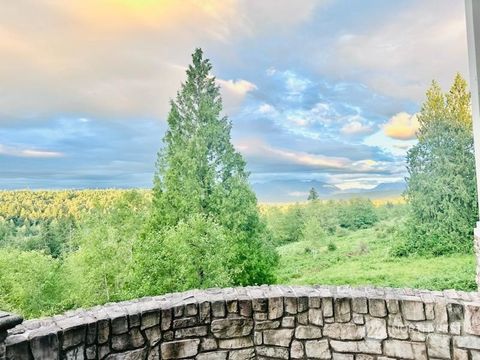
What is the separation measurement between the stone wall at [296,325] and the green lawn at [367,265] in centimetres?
467

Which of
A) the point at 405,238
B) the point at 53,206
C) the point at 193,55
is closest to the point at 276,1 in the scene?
the point at 193,55

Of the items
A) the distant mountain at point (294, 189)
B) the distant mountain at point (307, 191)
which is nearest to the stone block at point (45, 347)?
the distant mountain at point (307, 191)

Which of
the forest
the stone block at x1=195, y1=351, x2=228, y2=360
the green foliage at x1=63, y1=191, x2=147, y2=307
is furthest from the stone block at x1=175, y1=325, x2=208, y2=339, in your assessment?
the green foliage at x1=63, y1=191, x2=147, y2=307

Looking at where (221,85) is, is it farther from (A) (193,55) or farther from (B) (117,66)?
(B) (117,66)

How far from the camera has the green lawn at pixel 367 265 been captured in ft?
22.8

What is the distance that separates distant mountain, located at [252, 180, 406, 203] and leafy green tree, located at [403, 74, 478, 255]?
0.38 meters

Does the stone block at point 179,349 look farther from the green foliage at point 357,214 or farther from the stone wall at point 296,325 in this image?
the green foliage at point 357,214

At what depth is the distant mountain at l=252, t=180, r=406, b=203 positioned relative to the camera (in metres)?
7.62

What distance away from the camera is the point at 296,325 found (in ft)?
8.82

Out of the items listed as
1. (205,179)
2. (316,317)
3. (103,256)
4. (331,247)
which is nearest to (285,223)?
(331,247)

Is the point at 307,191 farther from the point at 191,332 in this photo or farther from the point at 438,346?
the point at 191,332

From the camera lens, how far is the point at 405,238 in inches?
294

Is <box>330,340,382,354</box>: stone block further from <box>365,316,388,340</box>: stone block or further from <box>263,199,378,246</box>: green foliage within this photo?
<box>263,199,378,246</box>: green foliage

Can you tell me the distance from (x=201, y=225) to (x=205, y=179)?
0.84 m
